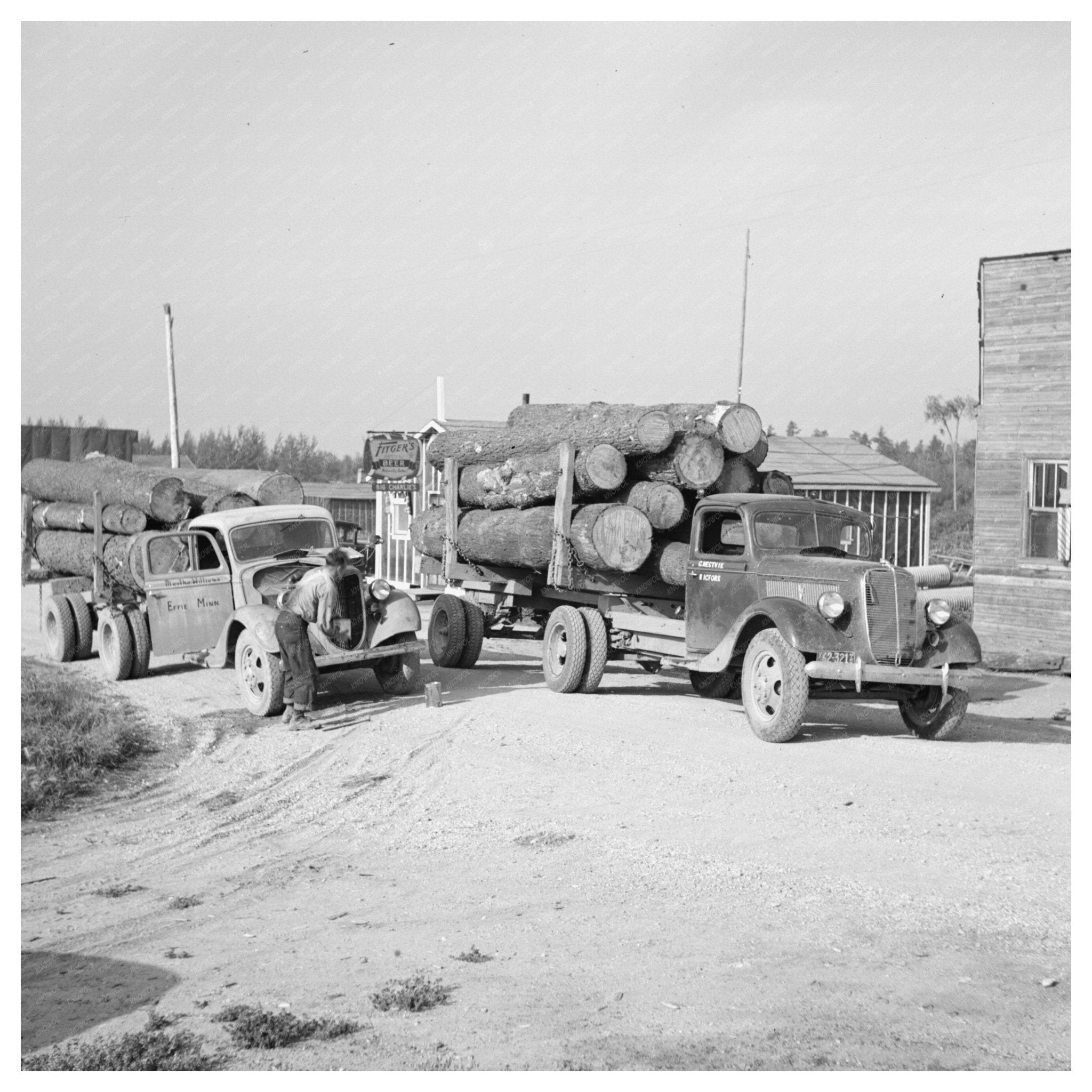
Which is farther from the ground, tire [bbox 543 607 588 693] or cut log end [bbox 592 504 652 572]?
cut log end [bbox 592 504 652 572]

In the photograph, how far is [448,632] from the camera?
1529 cm

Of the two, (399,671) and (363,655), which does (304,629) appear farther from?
(399,671)

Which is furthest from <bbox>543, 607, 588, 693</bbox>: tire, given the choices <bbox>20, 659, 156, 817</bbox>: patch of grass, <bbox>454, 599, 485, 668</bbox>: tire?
<bbox>20, 659, 156, 817</bbox>: patch of grass

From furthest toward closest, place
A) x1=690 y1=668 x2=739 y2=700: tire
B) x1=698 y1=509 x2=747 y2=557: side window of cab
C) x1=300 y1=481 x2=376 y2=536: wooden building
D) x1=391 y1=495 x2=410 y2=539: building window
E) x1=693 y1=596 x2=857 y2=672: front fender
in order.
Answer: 1. x1=300 y1=481 x2=376 y2=536: wooden building
2. x1=391 y1=495 x2=410 y2=539: building window
3. x1=690 y1=668 x2=739 y2=700: tire
4. x1=698 y1=509 x2=747 y2=557: side window of cab
5. x1=693 y1=596 x2=857 y2=672: front fender

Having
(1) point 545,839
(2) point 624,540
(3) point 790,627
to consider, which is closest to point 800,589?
(3) point 790,627

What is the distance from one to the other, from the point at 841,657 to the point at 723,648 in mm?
1218

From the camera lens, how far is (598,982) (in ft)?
18.1

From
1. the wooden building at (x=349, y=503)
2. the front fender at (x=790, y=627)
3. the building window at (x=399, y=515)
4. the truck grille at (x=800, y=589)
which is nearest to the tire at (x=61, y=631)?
the front fender at (x=790, y=627)

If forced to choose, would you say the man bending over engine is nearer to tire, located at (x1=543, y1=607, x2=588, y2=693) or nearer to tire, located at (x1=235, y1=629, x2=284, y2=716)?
tire, located at (x1=235, y1=629, x2=284, y2=716)

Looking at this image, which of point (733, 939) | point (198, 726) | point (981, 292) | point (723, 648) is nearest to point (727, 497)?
point (723, 648)

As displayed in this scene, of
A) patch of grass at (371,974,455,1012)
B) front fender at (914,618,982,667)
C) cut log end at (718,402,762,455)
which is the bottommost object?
patch of grass at (371,974,455,1012)

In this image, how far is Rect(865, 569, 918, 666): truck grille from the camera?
10609mm

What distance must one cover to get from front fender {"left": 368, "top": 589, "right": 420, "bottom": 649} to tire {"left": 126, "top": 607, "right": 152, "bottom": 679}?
10.7 ft

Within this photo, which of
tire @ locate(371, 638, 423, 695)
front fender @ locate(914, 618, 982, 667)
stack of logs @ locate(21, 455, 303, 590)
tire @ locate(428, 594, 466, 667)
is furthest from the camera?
stack of logs @ locate(21, 455, 303, 590)
